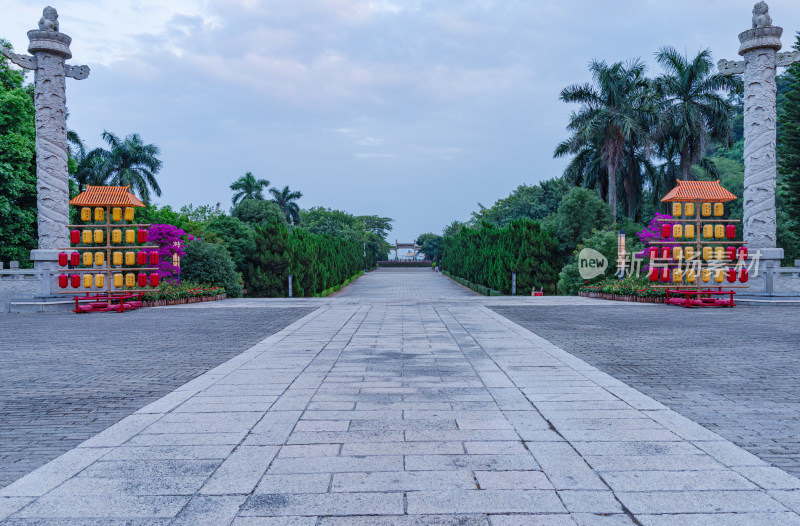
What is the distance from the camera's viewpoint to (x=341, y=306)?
1470 centimetres

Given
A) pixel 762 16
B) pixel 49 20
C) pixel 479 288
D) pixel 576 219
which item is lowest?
pixel 479 288

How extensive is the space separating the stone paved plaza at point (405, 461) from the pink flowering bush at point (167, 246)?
1169 centimetres

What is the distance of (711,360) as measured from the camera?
22.0 ft

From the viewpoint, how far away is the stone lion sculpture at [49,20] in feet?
51.0

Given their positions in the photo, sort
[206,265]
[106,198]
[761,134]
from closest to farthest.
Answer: [106,198]
[761,134]
[206,265]

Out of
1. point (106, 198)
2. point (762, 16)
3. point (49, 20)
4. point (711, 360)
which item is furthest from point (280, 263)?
point (762, 16)

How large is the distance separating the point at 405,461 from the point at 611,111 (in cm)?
3015

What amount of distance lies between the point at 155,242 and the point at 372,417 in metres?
14.4

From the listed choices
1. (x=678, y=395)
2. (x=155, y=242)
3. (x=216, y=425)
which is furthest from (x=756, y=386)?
(x=155, y=242)

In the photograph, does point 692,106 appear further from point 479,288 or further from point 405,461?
point 405,461

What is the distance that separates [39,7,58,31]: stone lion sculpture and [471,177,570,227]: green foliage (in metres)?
32.3

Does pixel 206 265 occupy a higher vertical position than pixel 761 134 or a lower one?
lower

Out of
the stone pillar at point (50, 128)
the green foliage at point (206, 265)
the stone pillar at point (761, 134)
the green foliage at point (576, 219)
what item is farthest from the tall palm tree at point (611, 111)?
the stone pillar at point (50, 128)

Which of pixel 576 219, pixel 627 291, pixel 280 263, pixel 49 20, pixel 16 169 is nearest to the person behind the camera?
pixel 49 20
